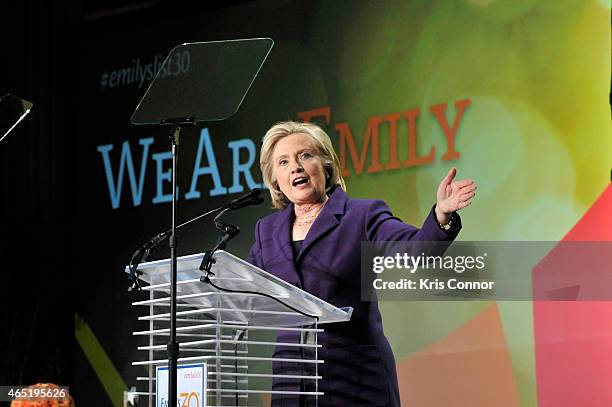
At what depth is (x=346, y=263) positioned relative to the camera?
172 inches

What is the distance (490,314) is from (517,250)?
317mm

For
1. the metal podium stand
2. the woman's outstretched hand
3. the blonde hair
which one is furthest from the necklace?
the metal podium stand

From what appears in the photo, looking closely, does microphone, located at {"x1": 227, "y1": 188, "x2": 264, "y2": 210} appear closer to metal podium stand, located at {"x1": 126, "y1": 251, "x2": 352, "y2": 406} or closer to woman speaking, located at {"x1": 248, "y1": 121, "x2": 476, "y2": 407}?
metal podium stand, located at {"x1": 126, "y1": 251, "x2": 352, "y2": 406}

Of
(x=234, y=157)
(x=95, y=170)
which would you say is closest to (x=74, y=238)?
(x=95, y=170)

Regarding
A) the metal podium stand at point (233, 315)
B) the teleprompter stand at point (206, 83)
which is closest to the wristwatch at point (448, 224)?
the metal podium stand at point (233, 315)

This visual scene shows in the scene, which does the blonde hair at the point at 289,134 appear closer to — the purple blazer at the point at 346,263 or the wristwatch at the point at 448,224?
the purple blazer at the point at 346,263

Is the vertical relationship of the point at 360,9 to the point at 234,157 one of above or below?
above

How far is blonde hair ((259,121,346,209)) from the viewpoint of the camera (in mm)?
4492

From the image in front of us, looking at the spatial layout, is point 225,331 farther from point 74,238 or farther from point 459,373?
point 74,238

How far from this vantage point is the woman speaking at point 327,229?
3912 mm

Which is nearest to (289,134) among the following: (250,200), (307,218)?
(307,218)

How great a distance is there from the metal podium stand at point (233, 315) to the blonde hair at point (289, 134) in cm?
134

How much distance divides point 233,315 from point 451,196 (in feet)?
3.47

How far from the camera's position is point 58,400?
342 cm
